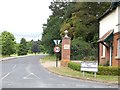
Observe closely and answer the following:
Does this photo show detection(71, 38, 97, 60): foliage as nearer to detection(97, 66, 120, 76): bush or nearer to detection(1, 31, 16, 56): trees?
detection(97, 66, 120, 76): bush

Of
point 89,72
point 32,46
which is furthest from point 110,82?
point 32,46

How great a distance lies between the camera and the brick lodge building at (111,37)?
28086 mm

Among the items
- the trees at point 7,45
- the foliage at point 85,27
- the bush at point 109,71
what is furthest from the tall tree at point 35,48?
the bush at point 109,71

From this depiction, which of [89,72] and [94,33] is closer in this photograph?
[89,72]

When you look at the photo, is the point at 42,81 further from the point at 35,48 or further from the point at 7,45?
the point at 35,48

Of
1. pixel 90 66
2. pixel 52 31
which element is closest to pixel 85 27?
pixel 52 31

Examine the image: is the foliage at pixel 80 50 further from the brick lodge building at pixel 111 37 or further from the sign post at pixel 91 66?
the sign post at pixel 91 66

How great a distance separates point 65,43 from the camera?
38.2 metres

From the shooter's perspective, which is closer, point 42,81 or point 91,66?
point 42,81

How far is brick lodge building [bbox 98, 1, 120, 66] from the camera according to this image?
28.1 metres

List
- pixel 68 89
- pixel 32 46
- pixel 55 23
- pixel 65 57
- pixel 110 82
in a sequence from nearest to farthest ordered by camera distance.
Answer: pixel 68 89
pixel 110 82
pixel 65 57
pixel 55 23
pixel 32 46

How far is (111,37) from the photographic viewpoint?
30047 mm

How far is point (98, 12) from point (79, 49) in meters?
6.72

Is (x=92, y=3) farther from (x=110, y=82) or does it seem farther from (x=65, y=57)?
(x=110, y=82)
